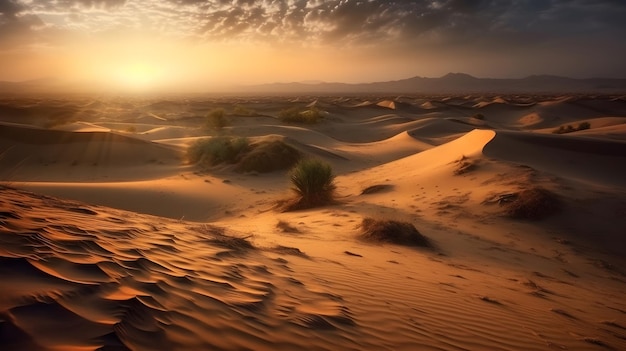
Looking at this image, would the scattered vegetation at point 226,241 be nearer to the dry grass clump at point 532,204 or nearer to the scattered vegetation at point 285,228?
the scattered vegetation at point 285,228

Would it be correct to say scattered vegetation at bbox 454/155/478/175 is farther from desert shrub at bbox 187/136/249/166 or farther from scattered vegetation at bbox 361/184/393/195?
desert shrub at bbox 187/136/249/166

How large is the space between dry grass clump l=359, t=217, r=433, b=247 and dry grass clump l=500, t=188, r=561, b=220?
2.48m

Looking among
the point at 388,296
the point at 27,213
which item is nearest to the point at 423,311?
the point at 388,296

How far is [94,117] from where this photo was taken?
1475 inches

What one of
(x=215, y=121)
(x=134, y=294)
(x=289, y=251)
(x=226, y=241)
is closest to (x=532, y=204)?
(x=289, y=251)

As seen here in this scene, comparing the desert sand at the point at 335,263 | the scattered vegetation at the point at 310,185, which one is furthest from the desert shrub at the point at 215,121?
the scattered vegetation at the point at 310,185

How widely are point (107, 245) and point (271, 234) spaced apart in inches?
138

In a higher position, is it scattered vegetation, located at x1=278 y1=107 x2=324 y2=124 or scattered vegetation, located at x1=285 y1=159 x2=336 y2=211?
scattered vegetation, located at x1=278 y1=107 x2=324 y2=124

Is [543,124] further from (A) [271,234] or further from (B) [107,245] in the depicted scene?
(B) [107,245]

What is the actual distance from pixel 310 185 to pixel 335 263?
17.1 ft

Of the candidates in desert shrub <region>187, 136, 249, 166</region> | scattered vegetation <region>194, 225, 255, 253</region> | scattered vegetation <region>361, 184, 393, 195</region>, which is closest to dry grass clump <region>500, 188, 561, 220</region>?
scattered vegetation <region>361, 184, 393, 195</region>

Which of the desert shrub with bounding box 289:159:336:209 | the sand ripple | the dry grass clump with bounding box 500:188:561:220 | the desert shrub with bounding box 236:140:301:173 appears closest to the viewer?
the sand ripple

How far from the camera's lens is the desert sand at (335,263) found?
2.68 metres

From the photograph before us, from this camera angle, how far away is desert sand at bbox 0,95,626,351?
8.79 feet
